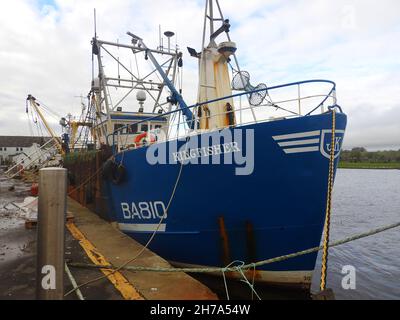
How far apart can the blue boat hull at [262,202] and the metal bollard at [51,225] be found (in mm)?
3199

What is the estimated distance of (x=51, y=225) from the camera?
3.01 meters

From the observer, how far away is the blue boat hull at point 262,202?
542 cm

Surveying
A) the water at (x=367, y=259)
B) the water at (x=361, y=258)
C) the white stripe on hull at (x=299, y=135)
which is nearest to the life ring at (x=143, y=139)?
the white stripe on hull at (x=299, y=135)

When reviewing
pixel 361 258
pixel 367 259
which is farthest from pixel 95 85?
pixel 367 259

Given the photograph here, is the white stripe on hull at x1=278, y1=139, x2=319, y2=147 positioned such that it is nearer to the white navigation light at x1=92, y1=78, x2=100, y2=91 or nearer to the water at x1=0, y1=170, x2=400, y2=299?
the water at x1=0, y1=170, x2=400, y2=299

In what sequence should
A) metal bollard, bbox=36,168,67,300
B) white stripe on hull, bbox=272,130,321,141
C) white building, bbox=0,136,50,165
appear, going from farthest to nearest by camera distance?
white building, bbox=0,136,50,165 → white stripe on hull, bbox=272,130,321,141 → metal bollard, bbox=36,168,67,300

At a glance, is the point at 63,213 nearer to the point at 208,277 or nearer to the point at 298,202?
the point at 298,202

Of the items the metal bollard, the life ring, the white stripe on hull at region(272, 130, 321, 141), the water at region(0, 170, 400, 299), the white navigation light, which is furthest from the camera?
the white navigation light

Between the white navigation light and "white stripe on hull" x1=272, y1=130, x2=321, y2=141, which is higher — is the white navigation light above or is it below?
above

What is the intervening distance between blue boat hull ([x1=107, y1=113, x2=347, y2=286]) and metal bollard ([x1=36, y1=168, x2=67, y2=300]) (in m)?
3.20

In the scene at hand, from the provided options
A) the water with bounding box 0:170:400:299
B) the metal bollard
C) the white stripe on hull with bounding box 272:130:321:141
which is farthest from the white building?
the metal bollard

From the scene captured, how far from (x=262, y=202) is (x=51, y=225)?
3554 millimetres

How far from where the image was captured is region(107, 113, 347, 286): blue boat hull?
5418mm
